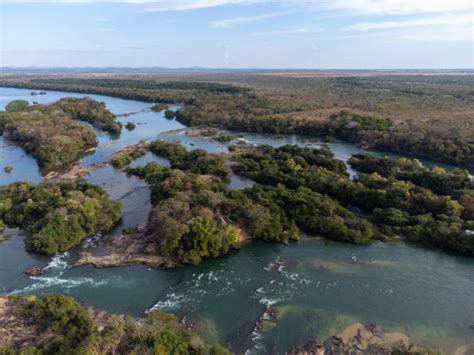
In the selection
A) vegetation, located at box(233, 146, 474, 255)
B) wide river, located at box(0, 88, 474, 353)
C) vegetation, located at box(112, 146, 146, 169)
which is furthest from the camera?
vegetation, located at box(112, 146, 146, 169)

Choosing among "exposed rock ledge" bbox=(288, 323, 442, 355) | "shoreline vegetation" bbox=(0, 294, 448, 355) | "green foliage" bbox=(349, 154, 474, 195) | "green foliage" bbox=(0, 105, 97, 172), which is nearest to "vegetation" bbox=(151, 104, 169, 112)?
"green foliage" bbox=(0, 105, 97, 172)

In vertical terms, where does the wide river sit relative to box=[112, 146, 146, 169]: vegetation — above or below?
below

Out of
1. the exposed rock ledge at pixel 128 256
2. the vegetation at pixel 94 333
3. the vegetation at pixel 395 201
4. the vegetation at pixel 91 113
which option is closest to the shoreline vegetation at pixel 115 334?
the vegetation at pixel 94 333

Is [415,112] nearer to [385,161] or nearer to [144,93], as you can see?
[385,161]

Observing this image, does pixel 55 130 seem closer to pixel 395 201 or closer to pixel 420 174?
pixel 395 201

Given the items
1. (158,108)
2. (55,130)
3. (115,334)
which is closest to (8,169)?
(55,130)

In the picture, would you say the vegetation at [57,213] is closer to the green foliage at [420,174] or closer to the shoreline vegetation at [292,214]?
the shoreline vegetation at [292,214]

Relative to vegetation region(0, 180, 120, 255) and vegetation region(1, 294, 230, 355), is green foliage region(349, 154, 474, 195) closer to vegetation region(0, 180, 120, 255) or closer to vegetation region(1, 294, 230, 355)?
vegetation region(1, 294, 230, 355)
